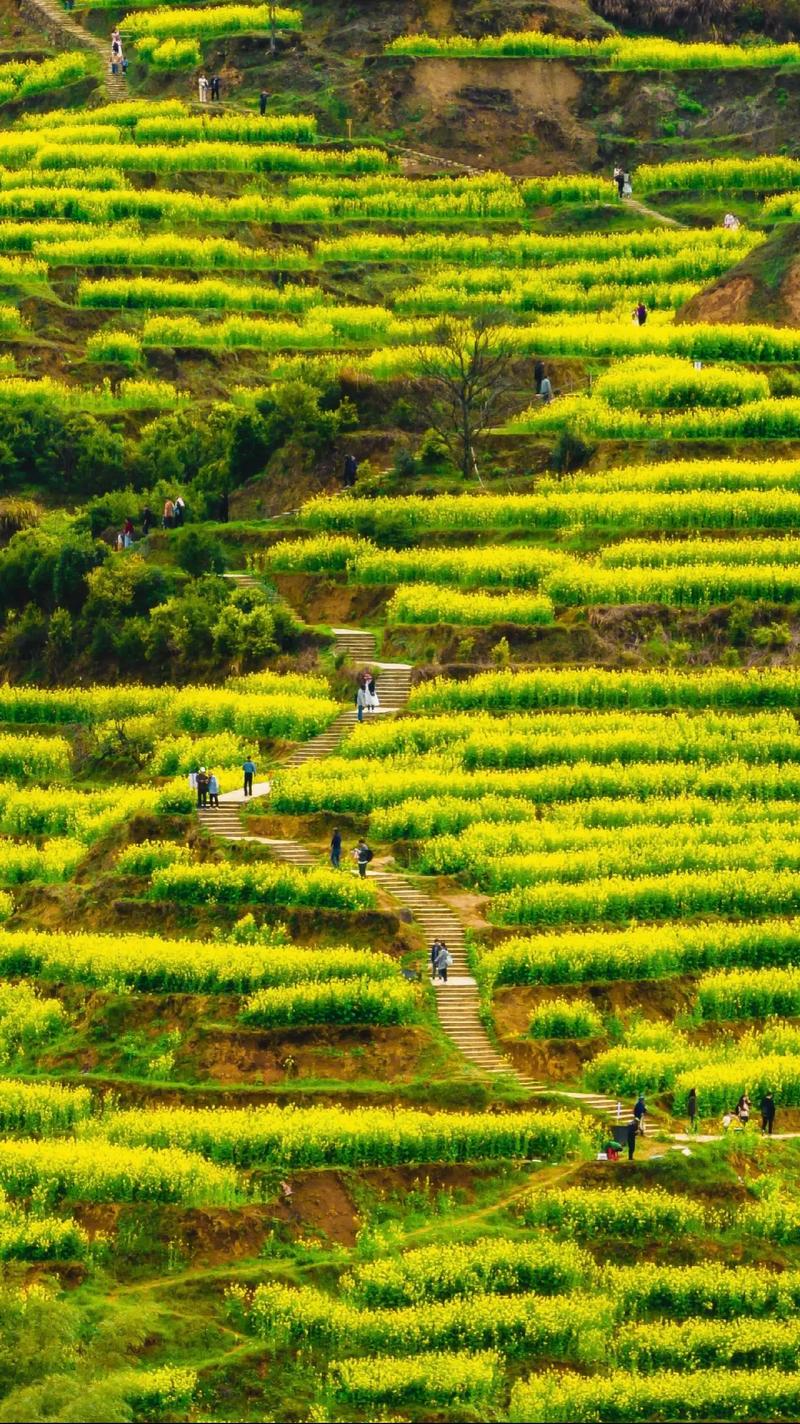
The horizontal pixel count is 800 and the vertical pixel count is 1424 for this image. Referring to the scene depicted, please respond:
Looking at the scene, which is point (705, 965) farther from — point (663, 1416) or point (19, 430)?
point (19, 430)

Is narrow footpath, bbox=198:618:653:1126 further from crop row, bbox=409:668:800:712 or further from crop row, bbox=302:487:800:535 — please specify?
crop row, bbox=302:487:800:535

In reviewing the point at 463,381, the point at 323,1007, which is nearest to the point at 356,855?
the point at 323,1007

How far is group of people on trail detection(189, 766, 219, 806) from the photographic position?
288 feet

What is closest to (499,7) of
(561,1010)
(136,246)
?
(136,246)

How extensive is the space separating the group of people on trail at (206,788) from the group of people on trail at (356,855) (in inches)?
144

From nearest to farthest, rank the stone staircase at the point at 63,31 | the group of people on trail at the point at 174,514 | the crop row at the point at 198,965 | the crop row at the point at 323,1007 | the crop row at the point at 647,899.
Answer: the crop row at the point at 323,1007, the crop row at the point at 198,965, the crop row at the point at 647,899, the group of people on trail at the point at 174,514, the stone staircase at the point at 63,31

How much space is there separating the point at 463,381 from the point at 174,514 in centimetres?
747

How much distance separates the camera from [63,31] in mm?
138000

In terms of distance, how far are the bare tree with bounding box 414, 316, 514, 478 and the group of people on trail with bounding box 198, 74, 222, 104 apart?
23.7 meters

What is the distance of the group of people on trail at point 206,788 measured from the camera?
3460 inches

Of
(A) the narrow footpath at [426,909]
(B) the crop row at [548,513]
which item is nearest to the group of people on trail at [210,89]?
(B) the crop row at [548,513]

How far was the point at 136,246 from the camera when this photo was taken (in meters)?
118

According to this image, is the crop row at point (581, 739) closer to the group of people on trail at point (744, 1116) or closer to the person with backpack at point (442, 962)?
the person with backpack at point (442, 962)

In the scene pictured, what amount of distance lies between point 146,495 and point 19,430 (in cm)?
359
